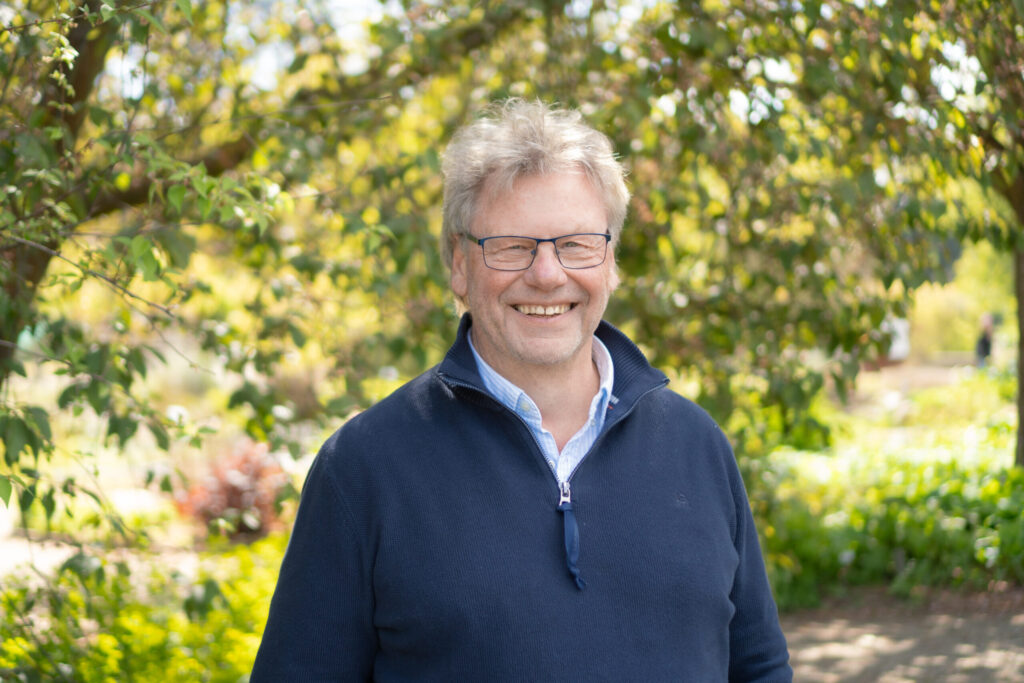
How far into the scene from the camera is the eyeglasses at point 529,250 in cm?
180

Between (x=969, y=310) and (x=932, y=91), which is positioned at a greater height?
(x=969, y=310)

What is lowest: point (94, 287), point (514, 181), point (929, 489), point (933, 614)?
point (933, 614)

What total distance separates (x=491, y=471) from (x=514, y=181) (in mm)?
589

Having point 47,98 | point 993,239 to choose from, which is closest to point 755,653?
point 993,239

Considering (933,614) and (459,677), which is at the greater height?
(459,677)

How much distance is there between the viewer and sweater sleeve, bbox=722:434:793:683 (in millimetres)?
1940

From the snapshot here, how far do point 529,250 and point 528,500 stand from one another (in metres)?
0.51

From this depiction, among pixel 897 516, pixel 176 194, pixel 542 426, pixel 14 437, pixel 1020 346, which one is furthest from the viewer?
pixel 897 516

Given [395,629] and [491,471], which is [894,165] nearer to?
[491,471]

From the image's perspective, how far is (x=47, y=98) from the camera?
3.12 meters

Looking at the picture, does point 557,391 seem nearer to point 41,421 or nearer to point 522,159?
point 522,159

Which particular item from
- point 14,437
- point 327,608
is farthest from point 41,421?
point 327,608

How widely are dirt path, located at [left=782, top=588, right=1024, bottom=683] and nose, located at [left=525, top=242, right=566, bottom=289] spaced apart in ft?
11.2

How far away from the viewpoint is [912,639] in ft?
15.9
